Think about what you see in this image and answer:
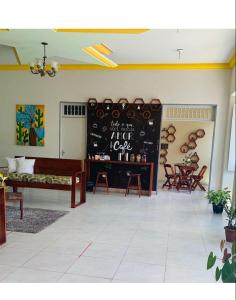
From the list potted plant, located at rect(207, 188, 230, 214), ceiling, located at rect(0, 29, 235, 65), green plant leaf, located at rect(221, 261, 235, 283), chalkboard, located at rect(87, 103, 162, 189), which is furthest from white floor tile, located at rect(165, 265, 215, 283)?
chalkboard, located at rect(87, 103, 162, 189)

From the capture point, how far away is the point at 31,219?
445 cm

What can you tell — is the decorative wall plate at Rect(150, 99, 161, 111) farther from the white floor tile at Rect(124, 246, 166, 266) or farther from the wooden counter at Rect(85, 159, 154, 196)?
the white floor tile at Rect(124, 246, 166, 266)

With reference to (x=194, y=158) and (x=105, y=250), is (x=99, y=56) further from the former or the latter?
(x=194, y=158)

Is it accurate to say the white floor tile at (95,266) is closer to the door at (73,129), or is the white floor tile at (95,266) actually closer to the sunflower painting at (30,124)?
the door at (73,129)

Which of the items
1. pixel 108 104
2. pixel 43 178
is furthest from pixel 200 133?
pixel 43 178

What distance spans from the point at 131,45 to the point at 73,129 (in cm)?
283

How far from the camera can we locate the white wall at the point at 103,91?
6.30m

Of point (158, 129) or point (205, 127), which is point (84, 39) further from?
point (205, 127)

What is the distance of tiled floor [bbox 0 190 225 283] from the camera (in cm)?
282

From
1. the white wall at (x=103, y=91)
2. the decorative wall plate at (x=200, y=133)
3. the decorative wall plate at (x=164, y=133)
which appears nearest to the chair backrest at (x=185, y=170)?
the white wall at (x=103, y=91)

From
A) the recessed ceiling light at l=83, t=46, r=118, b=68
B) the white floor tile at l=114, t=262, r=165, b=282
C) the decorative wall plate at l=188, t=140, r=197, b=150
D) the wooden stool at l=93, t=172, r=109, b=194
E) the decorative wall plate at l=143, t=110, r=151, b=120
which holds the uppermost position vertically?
the recessed ceiling light at l=83, t=46, r=118, b=68

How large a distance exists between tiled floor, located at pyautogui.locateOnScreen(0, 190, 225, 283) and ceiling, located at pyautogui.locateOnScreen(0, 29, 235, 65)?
8.73ft

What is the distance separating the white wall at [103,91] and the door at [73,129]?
15cm
